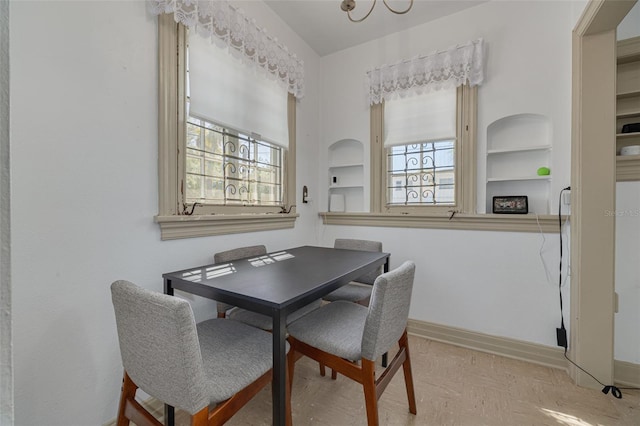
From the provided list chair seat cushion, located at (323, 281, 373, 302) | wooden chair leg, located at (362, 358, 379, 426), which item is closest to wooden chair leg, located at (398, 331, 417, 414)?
wooden chair leg, located at (362, 358, 379, 426)

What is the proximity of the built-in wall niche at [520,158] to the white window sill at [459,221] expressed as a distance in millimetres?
158

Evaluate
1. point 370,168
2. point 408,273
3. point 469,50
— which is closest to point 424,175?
point 370,168

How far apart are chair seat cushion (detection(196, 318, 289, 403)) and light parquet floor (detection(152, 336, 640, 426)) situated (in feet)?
1.83

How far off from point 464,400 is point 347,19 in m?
3.08

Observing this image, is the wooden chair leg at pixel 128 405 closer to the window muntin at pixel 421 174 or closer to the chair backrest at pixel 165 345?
the chair backrest at pixel 165 345

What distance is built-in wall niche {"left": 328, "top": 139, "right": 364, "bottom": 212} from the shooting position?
9.72ft

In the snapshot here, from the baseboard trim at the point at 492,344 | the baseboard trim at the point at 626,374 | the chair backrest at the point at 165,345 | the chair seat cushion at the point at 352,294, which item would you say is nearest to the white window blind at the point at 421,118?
the chair seat cushion at the point at 352,294

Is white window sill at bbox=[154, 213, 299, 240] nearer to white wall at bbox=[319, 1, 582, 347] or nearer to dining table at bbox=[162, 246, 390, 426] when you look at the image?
dining table at bbox=[162, 246, 390, 426]

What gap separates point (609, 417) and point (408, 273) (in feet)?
4.95

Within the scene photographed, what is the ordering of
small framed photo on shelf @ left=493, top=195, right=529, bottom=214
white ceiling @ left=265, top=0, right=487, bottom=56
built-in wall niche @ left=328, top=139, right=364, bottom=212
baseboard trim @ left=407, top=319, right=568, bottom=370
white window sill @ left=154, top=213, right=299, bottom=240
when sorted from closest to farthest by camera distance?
white window sill @ left=154, top=213, right=299, bottom=240, baseboard trim @ left=407, top=319, right=568, bottom=370, small framed photo on shelf @ left=493, top=195, right=529, bottom=214, white ceiling @ left=265, top=0, right=487, bottom=56, built-in wall niche @ left=328, top=139, right=364, bottom=212

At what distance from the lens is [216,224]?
1.90 metres

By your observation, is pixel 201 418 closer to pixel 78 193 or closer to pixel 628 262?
pixel 78 193

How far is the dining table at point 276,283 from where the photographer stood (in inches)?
41.5

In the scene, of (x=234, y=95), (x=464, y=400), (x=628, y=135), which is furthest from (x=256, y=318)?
(x=628, y=135)
